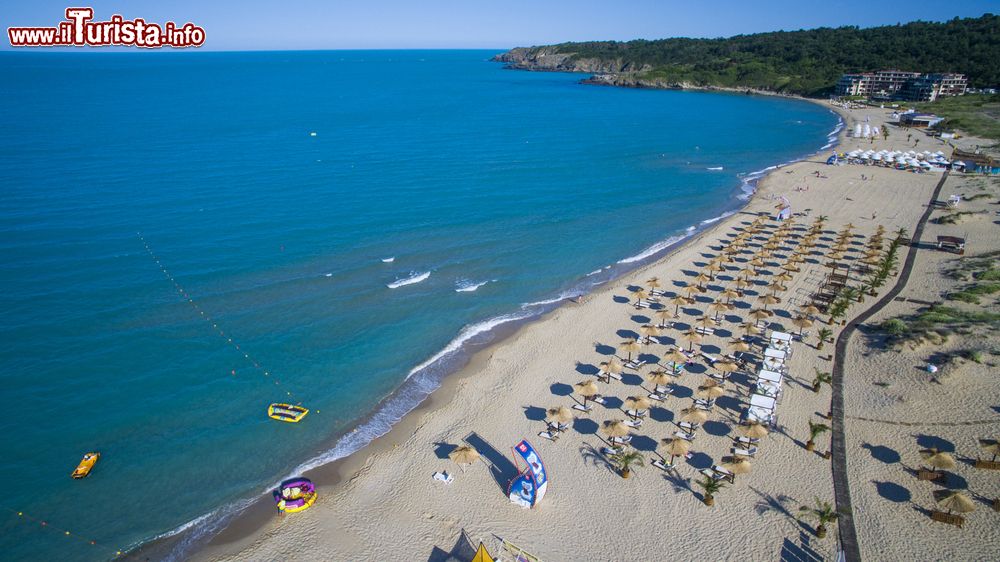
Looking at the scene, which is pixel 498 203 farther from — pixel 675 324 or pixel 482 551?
pixel 482 551

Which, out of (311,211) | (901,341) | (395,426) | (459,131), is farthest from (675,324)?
(459,131)

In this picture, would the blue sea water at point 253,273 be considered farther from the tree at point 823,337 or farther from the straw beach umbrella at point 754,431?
the tree at point 823,337

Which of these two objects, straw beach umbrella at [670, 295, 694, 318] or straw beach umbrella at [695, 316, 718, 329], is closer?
straw beach umbrella at [695, 316, 718, 329]

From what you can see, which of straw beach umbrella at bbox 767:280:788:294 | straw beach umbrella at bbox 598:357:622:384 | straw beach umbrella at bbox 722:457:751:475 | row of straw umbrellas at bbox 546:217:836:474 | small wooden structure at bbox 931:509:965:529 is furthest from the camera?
straw beach umbrella at bbox 767:280:788:294

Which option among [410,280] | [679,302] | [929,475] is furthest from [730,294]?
[410,280]

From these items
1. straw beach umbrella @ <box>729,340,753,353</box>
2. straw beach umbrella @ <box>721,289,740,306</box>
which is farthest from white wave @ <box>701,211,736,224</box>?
straw beach umbrella @ <box>729,340,753,353</box>

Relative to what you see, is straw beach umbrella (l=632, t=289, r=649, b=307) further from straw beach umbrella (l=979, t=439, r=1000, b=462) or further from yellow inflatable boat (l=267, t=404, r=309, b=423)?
yellow inflatable boat (l=267, t=404, r=309, b=423)
